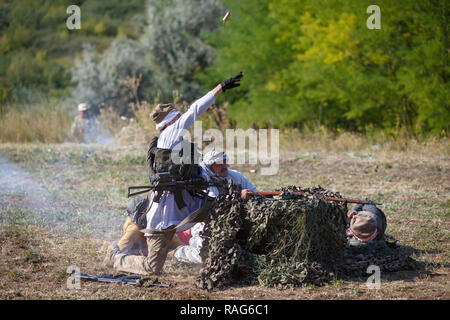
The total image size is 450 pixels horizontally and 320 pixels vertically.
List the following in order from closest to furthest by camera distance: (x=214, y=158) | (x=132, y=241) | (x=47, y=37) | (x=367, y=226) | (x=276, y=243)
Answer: (x=276, y=243)
(x=367, y=226)
(x=132, y=241)
(x=214, y=158)
(x=47, y=37)

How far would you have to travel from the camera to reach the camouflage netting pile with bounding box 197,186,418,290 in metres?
5.43

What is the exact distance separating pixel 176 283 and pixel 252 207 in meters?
1.04

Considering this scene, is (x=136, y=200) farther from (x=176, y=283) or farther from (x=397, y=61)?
(x=397, y=61)

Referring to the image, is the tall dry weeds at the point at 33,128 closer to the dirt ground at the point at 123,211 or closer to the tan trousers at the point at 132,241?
the dirt ground at the point at 123,211

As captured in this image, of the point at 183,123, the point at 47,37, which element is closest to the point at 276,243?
the point at 183,123

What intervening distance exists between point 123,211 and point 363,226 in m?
4.08

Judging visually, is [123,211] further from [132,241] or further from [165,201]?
[165,201]

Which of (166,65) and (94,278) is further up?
(166,65)

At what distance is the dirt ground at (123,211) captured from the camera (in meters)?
5.32

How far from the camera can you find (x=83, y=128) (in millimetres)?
16625

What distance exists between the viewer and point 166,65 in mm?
25016

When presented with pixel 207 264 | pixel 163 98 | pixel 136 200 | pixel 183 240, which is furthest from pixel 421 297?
pixel 163 98

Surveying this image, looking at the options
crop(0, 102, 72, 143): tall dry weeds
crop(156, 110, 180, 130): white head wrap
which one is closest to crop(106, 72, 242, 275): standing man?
crop(156, 110, 180, 130): white head wrap

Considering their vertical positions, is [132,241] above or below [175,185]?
below
